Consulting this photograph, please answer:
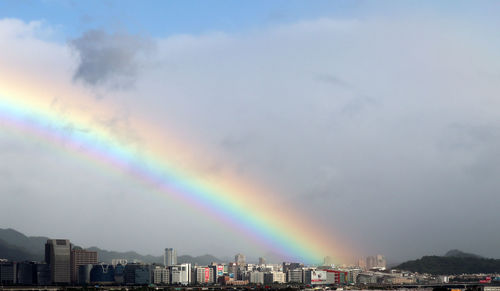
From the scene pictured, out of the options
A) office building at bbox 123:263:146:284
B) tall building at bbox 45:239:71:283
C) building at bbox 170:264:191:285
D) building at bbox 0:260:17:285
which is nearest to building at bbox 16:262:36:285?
building at bbox 0:260:17:285

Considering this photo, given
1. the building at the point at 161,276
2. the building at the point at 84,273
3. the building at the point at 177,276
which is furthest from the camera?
the building at the point at 177,276

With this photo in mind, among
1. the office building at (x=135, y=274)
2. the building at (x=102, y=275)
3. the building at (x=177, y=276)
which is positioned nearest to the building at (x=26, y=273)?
the building at (x=102, y=275)

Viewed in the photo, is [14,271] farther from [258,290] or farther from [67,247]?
[258,290]

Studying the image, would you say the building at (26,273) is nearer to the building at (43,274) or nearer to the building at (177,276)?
the building at (43,274)

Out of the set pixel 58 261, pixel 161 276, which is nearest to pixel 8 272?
pixel 58 261

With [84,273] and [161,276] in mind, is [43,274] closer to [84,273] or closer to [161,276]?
[84,273]

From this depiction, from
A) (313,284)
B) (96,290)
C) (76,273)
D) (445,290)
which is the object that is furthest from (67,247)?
(445,290)

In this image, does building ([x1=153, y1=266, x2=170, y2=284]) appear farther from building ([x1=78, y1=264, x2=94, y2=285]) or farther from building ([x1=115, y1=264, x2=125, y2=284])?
building ([x1=78, y1=264, x2=94, y2=285])
